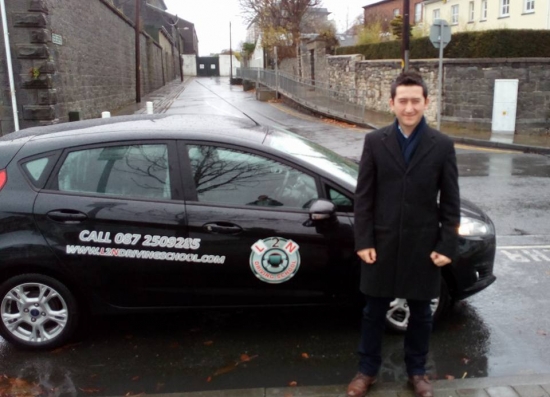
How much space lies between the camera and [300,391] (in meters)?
3.17

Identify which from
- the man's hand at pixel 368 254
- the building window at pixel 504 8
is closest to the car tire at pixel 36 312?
the man's hand at pixel 368 254

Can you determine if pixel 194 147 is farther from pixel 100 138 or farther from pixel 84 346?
pixel 84 346

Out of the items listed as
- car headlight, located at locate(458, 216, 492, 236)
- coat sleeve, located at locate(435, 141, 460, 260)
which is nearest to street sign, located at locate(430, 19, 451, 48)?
car headlight, located at locate(458, 216, 492, 236)

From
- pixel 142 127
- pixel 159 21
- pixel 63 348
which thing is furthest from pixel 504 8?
pixel 159 21

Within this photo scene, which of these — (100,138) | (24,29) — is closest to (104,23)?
(24,29)

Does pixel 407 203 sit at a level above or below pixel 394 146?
below

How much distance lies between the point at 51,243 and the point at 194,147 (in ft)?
3.86

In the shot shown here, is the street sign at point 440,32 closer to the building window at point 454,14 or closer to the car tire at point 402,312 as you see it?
the car tire at point 402,312

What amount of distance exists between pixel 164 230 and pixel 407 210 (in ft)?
5.55

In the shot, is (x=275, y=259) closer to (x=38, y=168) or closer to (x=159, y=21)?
(x=38, y=168)

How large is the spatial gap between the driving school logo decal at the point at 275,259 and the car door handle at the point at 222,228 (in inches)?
6.4

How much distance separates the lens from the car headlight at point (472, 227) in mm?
4031

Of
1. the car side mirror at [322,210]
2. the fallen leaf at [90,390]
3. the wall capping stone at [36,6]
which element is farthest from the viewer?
the wall capping stone at [36,6]

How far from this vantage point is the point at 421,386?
3.11 m
